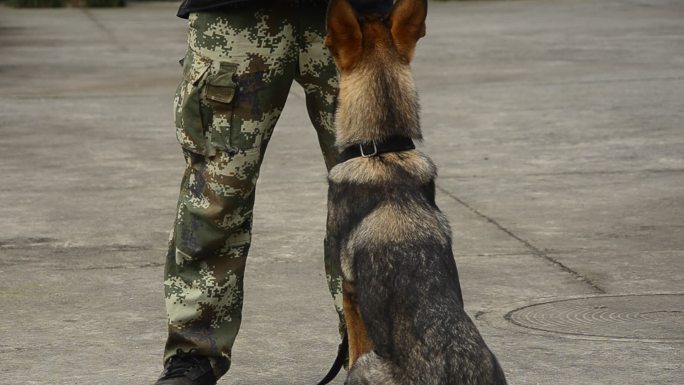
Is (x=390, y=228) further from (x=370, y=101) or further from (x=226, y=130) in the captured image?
(x=226, y=130)

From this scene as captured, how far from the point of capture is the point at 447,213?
766 cm

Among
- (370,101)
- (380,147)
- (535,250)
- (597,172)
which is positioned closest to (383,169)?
(380,147)

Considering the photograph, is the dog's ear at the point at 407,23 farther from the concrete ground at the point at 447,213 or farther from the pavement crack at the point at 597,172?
the pavement crack at the point at 597,172

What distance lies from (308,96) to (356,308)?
2.98 feet

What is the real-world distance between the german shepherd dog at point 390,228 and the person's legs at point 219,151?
46cm

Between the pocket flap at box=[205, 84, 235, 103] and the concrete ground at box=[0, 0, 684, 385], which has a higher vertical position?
the pocket flap at box=[205, 84, 235, 103]

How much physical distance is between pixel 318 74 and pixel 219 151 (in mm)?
427

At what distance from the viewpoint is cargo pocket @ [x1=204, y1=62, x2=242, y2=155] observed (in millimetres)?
4445

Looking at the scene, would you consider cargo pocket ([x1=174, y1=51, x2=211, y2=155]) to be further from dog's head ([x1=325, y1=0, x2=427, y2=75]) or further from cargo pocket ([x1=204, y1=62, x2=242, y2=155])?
dog's head ([x1=325, y1=0, x2=427, y2=75])

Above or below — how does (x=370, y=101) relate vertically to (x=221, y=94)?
above

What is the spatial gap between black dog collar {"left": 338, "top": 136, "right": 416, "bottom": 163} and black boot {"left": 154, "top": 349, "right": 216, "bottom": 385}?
40.1 inches

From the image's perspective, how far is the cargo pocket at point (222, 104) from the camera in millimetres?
4445

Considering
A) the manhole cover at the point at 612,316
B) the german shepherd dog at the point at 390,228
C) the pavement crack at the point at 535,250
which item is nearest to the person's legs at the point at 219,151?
the german shepherd dog at the point at 390,228

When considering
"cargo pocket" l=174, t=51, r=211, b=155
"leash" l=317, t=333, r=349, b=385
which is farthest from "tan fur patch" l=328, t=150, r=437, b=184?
"leash" l=317, t=333, r=349, b=385
